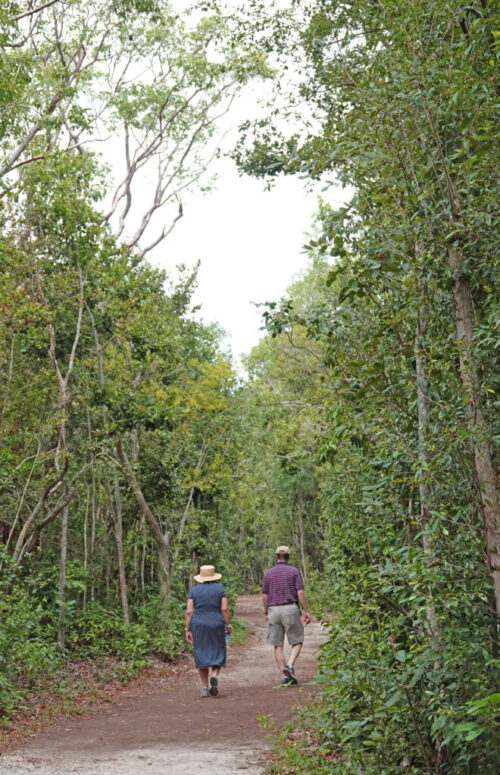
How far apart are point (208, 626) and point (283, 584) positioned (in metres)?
1.16

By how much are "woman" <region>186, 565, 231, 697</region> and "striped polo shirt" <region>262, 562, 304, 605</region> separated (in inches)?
26.6

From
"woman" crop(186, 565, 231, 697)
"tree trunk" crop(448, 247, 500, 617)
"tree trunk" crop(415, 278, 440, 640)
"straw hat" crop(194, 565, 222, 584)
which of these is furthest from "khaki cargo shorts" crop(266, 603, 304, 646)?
"tree trunk" crop(448, 247, 500, 617)

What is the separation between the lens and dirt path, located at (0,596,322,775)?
6.26 meters

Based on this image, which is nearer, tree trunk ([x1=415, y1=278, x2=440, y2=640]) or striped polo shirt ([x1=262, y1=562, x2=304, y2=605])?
tree trunk ([x1=415, y1=278, x2=440, y2=640])

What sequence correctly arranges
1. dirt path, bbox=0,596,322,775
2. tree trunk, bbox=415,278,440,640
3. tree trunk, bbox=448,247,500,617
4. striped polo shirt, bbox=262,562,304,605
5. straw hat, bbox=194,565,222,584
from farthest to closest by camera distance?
straw hat, bbox=194,565,222,584
striped polo shirt, bbox=262,562,304,605
dirt path, bbox=0,596,322,775
tree trunk, bbox=415,278,440,640
tree trunk, bbox=448,247,500,617

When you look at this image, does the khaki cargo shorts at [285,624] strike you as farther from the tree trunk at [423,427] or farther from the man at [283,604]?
the tree trunk at [423,427]

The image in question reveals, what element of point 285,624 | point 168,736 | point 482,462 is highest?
point 482,462

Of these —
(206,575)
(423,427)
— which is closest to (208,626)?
(206,575)

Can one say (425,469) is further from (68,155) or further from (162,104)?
(162,104)

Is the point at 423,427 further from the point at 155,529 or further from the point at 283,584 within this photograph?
the point at 155,529

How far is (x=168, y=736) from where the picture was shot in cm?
759

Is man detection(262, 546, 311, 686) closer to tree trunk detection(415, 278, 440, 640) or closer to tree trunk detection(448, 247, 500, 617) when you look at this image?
tree trunk detection(415, 278, 440, 640)

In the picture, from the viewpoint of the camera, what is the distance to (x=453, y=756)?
4430mm

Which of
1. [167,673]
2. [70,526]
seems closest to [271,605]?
[167,673]
